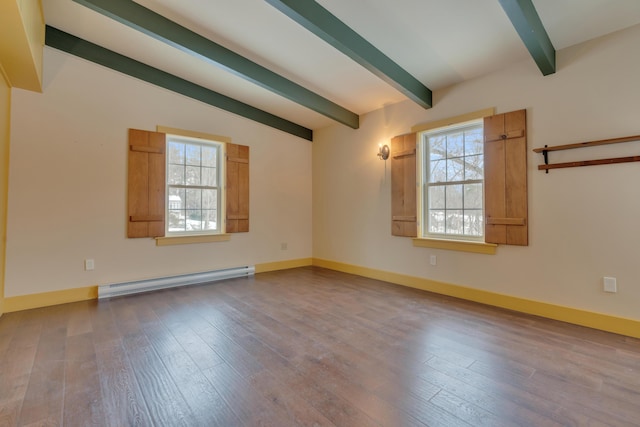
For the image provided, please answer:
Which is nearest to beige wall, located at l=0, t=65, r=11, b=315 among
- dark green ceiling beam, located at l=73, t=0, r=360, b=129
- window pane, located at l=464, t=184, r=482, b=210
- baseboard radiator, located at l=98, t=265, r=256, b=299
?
baseboard radiator, located at l=98, t=265, r=256, b=299

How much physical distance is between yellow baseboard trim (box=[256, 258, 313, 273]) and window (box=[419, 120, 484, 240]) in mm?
2538

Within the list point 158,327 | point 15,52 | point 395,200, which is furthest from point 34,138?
point 395,200

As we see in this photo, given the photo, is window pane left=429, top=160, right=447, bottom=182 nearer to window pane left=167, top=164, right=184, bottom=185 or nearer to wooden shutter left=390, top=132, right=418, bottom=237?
wooden shutter left=390, top=132, right=418, bottom=237

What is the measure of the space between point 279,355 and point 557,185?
3.15 metres

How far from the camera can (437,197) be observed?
403cm

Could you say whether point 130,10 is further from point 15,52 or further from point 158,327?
point 158,327

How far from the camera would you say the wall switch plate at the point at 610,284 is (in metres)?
2.67

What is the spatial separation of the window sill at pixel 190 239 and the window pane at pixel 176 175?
2.77 feet

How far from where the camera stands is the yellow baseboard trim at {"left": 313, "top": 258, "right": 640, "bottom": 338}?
→ 263cm

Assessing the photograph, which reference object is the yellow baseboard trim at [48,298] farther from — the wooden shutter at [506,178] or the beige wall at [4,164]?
the wooden shutter at [506,178]

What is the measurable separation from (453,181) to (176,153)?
13.2 feet

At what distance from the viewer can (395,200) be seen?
173 inches

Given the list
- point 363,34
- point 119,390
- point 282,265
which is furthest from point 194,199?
point 363,34

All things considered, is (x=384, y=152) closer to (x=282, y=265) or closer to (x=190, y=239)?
(x=282, y=265)
